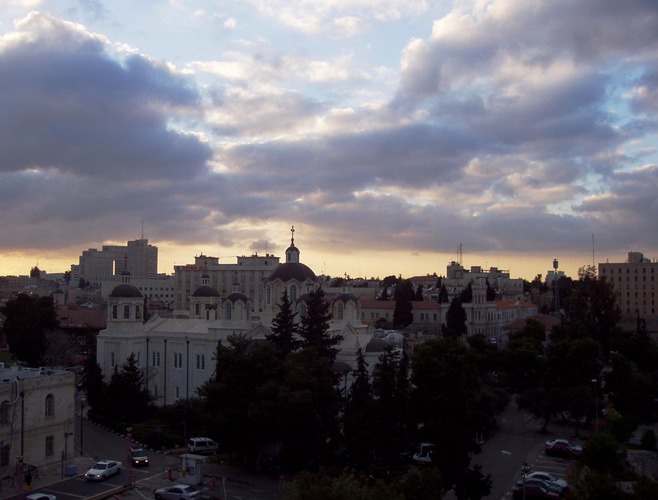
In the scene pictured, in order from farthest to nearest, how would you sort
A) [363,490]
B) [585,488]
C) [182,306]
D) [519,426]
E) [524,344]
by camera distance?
[182,306], [524,344], [519,426], [585,488], [363,490]

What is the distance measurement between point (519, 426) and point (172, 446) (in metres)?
20.7

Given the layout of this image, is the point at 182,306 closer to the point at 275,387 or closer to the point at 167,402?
the point at 167,402

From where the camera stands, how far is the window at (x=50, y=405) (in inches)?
1281

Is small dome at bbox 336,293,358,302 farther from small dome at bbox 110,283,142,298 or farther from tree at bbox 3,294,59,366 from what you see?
tree at bbox 3,294,59,366

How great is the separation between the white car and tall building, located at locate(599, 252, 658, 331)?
87788 mm

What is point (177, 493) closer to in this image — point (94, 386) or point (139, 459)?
point (139, 459)

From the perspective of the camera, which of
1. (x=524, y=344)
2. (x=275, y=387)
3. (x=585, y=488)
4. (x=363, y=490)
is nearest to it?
(x=363, y=490)

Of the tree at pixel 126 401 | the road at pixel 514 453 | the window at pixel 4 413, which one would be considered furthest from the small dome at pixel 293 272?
the window at pixel 4 413

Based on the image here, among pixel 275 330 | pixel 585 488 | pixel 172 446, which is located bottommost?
pixel 172 446

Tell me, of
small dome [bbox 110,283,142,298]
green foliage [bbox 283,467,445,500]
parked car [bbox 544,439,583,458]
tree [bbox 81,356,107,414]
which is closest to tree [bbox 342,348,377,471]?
green foliage [bbox 283,467,445,500]

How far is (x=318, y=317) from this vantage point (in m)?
40.4

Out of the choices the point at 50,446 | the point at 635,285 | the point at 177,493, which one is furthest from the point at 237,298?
the point at 635,285

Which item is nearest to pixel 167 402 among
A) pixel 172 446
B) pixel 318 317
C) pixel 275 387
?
pixel 172 446

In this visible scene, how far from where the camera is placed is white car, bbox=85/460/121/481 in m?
30.3
